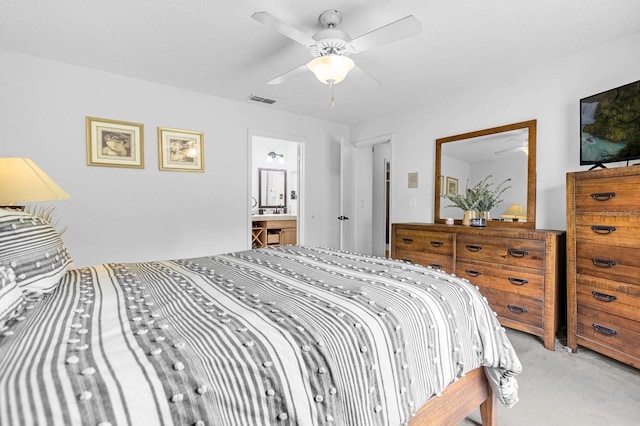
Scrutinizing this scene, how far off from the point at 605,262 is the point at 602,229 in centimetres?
23

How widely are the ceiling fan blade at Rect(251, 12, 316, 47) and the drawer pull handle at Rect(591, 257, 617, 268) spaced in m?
2.44

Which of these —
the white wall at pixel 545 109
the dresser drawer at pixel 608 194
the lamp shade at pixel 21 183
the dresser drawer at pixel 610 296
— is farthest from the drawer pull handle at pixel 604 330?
the lamp shade at pixel 21 183

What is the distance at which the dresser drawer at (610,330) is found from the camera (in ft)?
6.41

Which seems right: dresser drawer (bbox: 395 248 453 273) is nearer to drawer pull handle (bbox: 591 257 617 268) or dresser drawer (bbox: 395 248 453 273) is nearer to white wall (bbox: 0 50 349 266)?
drawer pull handle (bbox: 591 257 617 268)

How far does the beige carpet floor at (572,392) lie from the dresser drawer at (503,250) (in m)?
0.68

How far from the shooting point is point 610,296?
6.82 ft

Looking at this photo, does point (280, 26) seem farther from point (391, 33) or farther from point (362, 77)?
point (362, 77)

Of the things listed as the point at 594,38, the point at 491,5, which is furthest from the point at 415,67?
the point at 594,38

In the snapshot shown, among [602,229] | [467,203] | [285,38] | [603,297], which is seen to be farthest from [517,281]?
[285,38]

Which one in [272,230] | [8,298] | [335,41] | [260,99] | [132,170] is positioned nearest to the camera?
[8,298]

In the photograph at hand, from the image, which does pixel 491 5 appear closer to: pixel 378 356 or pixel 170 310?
pixel 378 356

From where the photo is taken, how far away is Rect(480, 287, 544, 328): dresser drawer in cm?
247

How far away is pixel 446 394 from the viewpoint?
1187 millimetres

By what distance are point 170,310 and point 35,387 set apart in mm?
439
